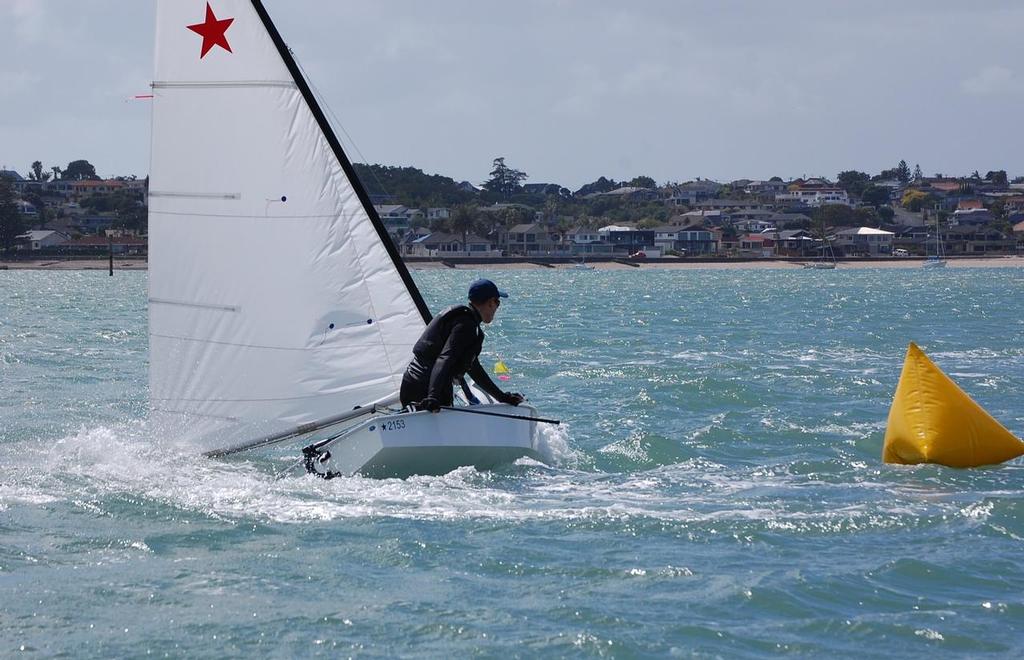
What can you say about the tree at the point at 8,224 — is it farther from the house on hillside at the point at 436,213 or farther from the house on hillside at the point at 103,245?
the house on hillside at the point at 436,213

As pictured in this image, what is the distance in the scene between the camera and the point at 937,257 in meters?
131

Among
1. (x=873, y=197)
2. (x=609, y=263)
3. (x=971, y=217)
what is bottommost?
(x=609, y=263)

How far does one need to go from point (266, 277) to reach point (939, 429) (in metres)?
5.85

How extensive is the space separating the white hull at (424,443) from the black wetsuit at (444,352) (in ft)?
0.78

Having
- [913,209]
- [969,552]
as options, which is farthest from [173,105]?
[913,209]

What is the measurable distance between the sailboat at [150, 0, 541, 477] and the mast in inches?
0.5

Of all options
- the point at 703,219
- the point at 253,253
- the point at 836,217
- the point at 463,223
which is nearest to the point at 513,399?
the point at 253,253

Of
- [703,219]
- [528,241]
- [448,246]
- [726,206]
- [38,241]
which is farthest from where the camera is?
[726,206]

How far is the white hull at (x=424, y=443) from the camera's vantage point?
10328 mm

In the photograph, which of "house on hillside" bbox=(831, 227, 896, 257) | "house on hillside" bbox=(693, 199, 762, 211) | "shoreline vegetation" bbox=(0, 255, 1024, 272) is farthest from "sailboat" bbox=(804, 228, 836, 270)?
"house on hillside" bbox=(693, 199, 762, 211)

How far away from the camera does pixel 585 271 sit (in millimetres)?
124062

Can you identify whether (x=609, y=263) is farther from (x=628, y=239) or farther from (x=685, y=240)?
(x=685, y=240)

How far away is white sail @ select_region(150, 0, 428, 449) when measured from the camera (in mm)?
10742

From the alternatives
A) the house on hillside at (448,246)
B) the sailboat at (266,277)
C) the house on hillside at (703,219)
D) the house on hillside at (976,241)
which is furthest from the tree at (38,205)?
the sailboat at (266,277)
